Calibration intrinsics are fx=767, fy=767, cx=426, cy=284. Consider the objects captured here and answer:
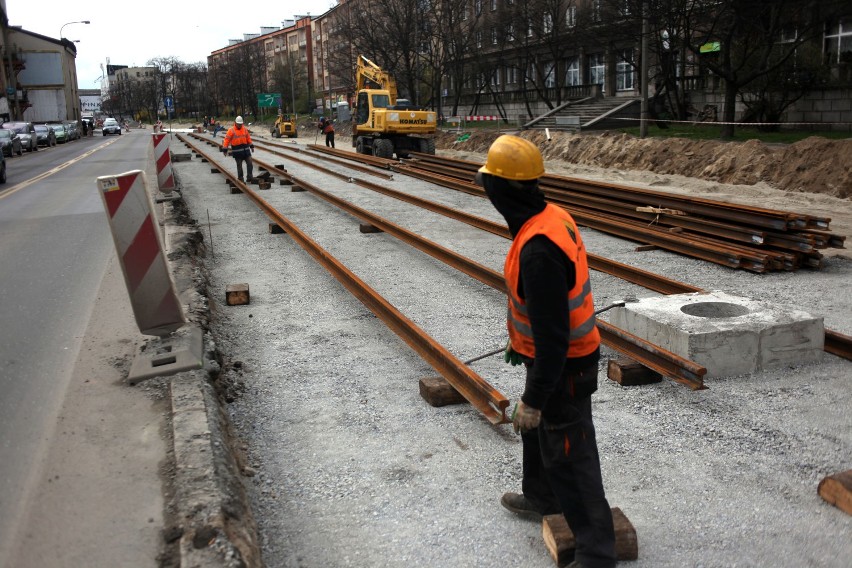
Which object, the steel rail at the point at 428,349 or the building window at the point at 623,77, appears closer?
the steel rail at the point at 428,349

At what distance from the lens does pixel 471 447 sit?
15.3ft

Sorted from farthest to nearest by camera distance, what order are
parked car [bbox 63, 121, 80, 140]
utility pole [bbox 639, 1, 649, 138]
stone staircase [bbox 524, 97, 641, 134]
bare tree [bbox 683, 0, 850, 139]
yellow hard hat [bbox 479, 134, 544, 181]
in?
parked car [bbox 63, 121, 80, 140] → stone staircase [bbox 524, 97, 641, 134] → bare tree [bbox 683, 0, 850, 139] → utility pole [bbox 639, 1, 649, 138] → yellow hard hat [bbox 479, 134, 544, 181]

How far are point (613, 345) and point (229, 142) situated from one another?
1463cm

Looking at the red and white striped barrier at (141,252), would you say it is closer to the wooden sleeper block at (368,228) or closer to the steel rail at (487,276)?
the steel rail at (487,276)

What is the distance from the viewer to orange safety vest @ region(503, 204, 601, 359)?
2965mm

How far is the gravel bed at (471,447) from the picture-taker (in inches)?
142

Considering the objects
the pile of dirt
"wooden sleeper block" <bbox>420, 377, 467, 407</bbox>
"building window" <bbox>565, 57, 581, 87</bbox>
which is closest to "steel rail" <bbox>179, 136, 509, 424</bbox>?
"wooden sleeper block" <bbox>420, 377, 467, 407</bbox>

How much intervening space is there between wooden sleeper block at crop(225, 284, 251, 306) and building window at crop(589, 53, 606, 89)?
40173mm

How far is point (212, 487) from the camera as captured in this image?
12.2ft

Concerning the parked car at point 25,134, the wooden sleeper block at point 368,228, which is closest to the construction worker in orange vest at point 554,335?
the wooden sleeper block at point 368,228

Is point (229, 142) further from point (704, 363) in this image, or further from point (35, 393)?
point (704, 363)

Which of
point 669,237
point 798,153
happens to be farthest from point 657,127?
point 669,237

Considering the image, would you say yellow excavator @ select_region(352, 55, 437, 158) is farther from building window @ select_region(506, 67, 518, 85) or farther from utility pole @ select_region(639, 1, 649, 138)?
building window @ select_region(506, 67, 518, 85)

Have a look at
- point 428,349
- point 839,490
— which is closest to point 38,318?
point 428,349
